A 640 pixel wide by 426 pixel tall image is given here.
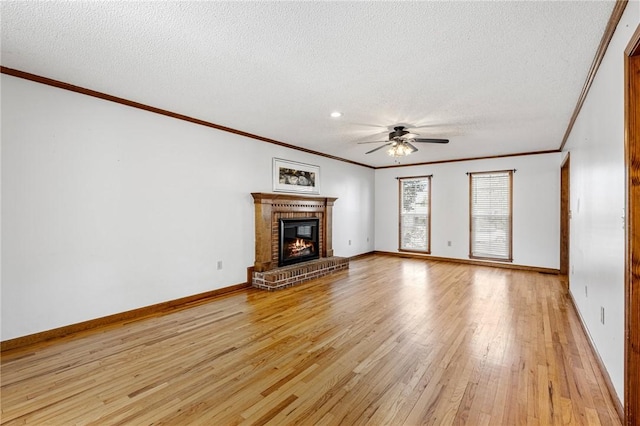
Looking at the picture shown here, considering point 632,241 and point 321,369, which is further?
point 321,369

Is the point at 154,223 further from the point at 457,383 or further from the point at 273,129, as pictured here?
the point at 457,383

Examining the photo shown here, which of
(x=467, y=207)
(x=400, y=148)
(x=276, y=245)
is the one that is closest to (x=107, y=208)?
(x=276, y=245)

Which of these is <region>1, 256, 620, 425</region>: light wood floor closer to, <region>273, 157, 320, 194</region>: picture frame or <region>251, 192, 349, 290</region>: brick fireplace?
<region>251, 192, 349, 290</region>: brick fireplace

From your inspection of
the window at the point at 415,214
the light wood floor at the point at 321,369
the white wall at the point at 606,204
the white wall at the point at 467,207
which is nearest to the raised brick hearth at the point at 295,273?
the light wood floor at the point at 321,369

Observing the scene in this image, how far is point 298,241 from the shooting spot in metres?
5.83

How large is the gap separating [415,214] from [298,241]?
11.6 feet

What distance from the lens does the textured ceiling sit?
1.92 metres

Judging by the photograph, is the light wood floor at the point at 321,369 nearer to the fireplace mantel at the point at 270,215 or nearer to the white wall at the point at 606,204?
the white wall at the point at 606,204

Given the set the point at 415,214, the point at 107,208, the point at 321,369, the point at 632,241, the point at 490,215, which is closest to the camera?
the point at 632,241

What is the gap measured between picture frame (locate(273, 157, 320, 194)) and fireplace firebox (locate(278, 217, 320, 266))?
62 centimetres

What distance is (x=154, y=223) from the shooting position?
3730 millimetres

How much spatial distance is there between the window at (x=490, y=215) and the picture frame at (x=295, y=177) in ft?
12.0

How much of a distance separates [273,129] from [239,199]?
48.7 inches

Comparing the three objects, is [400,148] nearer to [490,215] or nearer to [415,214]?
[490,215]
